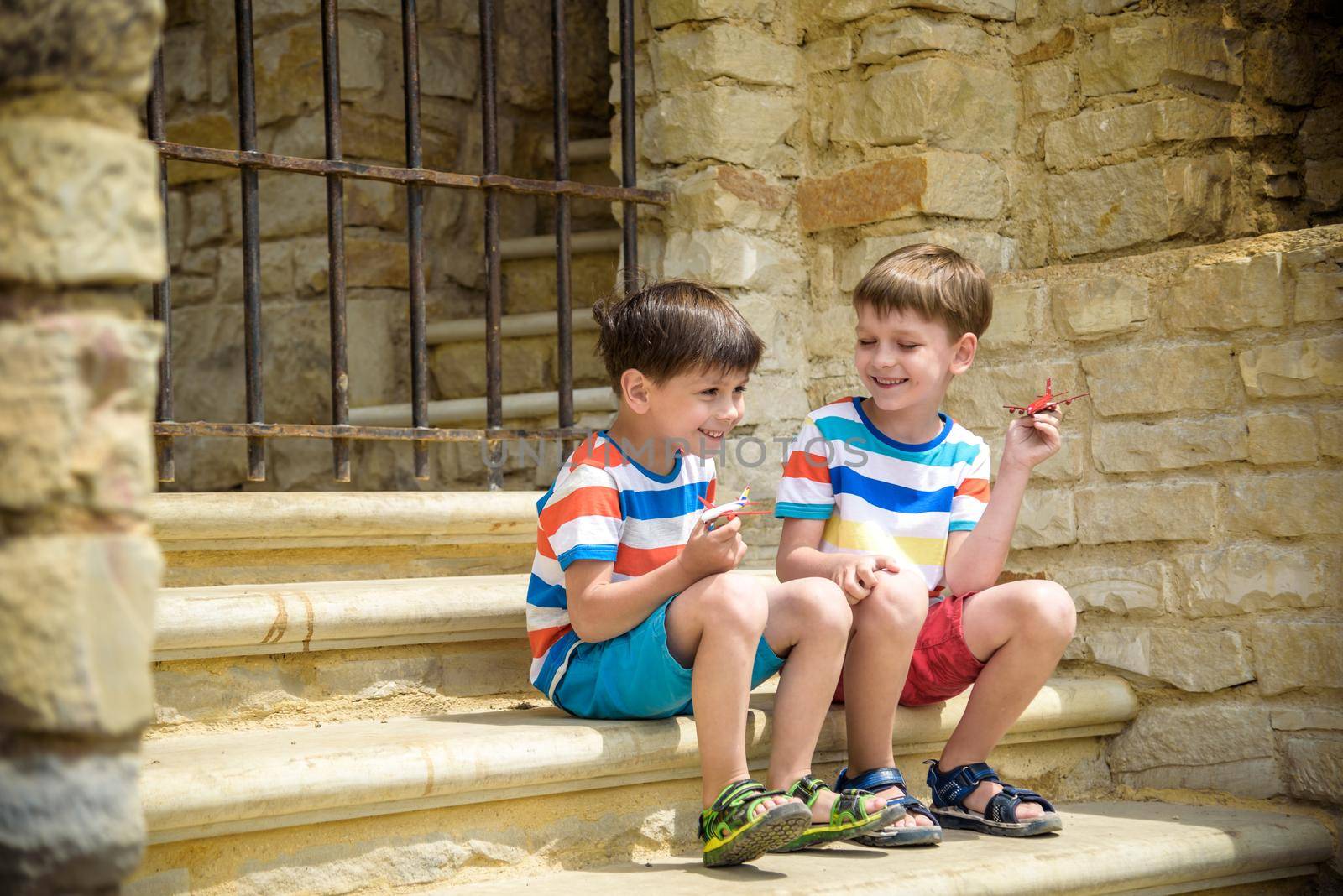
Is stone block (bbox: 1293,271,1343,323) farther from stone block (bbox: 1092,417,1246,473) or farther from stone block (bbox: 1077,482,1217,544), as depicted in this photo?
stone block (bbox: 1077,482,1217,544)

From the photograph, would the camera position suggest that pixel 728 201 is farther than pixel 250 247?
Yes

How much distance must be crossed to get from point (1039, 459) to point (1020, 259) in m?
1.00

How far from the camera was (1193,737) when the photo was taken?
9.00 feet

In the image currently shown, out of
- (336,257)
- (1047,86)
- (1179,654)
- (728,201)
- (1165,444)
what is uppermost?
(1047,86)

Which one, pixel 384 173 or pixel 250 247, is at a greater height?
pixel 384 173

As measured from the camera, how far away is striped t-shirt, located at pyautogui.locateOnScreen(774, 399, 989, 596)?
244cm

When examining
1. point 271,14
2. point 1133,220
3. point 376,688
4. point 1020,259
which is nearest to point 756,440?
point 1020,259

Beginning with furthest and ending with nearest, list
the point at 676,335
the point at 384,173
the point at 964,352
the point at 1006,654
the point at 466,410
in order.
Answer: the point at 466,410 < the point at 384,173 < the point at 964,352 < the point at 1006,654 < the point at 676,335

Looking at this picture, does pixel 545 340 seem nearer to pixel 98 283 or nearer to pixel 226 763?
pixel 226 763

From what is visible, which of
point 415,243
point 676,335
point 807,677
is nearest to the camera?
point 807,677

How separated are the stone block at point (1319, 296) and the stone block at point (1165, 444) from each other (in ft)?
0.78

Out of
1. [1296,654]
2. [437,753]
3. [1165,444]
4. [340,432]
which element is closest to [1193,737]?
[1296,654]

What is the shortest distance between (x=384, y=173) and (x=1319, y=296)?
1.89 meters

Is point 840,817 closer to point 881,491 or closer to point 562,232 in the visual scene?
point 881,491
